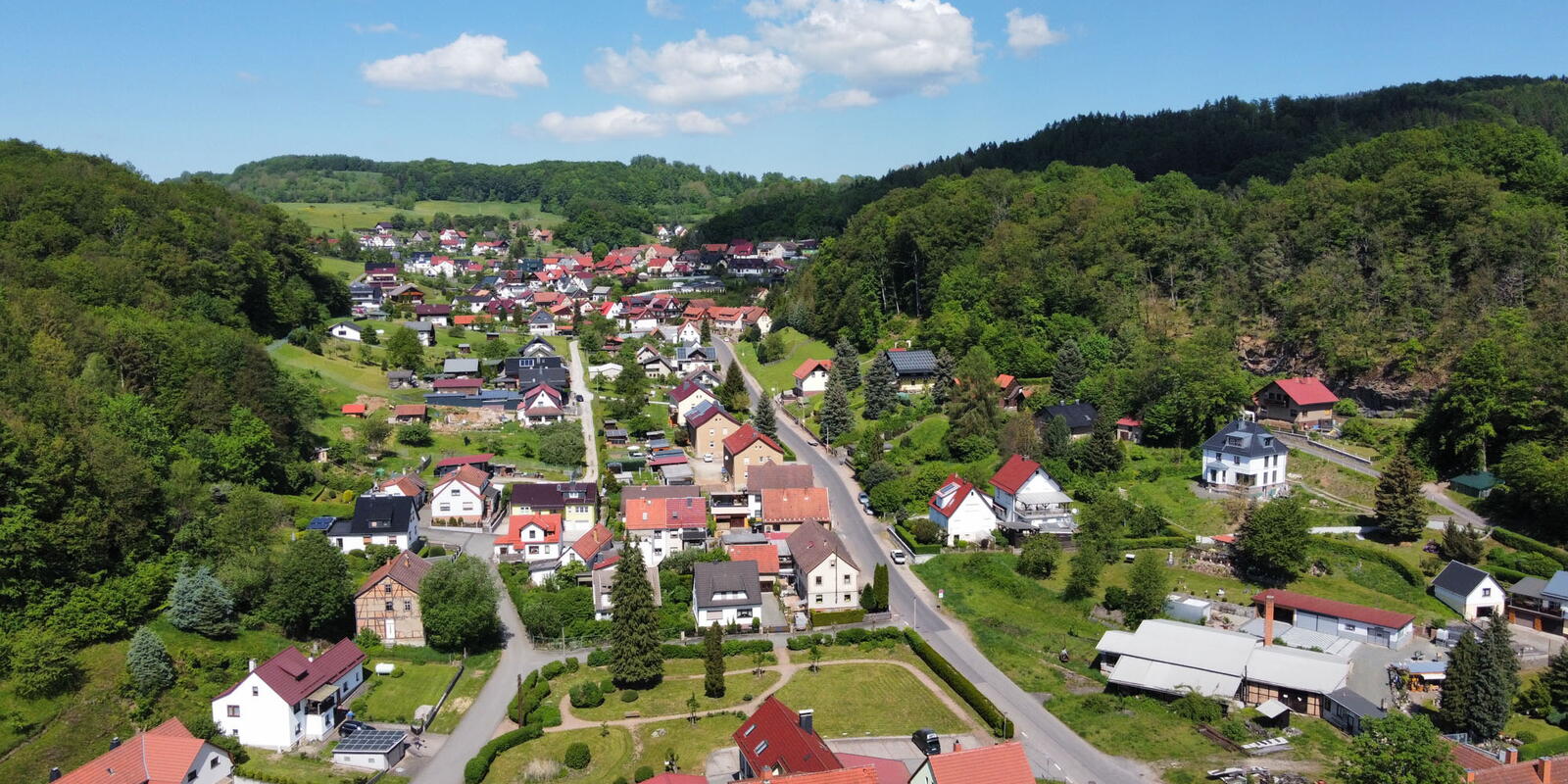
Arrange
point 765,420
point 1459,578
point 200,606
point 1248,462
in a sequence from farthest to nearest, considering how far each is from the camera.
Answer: point 765,420 → point 1248,462 → point 1459,578 → point 200,606

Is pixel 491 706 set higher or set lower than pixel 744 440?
lower

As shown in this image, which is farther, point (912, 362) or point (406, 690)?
point (912, 362)

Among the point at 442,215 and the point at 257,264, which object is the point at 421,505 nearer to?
the point at 257,264

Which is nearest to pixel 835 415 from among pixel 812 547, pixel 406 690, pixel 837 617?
pixel 812 547

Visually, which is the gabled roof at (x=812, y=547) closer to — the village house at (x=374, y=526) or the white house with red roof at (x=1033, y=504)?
the white house with red roof at (x=1033, y=504)

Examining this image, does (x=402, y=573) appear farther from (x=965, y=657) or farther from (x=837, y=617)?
(x=965, y=657)

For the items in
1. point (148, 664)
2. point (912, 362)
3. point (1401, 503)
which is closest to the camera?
point (148, 664)

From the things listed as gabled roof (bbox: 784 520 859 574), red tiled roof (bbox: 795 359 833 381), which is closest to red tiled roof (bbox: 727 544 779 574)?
gabled roof (bbox: 784 520 859 574)

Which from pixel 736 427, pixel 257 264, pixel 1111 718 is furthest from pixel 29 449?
pixel 257 264

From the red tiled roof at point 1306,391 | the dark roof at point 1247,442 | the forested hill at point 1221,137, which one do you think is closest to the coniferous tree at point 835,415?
the dark roof at point 1247,442
